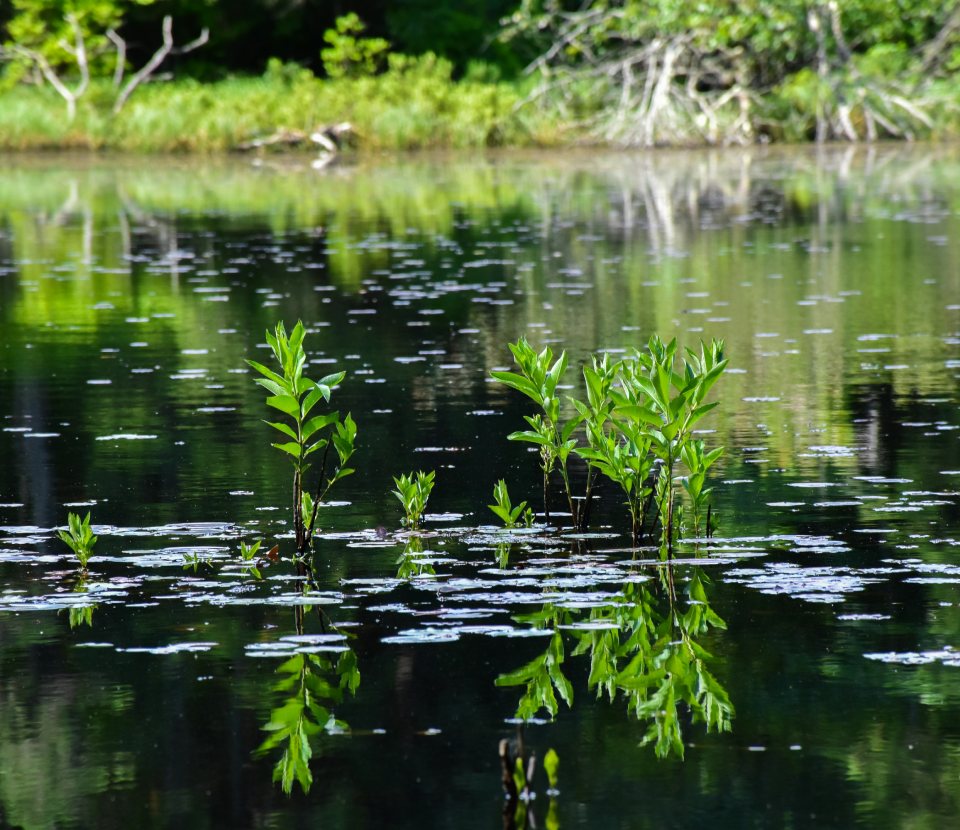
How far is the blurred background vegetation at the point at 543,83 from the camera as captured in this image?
148 ft

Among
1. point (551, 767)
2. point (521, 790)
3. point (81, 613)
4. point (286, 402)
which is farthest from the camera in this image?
point (286, 402)

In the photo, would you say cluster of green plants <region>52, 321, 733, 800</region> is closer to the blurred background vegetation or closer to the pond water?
the pond water

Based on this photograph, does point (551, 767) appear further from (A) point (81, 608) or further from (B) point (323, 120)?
(B) point (323, 120)

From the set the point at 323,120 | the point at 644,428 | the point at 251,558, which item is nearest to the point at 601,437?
the point at 644,428

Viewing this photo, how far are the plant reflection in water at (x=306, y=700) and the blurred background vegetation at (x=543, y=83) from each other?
128ft

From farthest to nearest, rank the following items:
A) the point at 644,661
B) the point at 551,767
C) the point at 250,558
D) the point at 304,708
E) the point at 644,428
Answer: the point at 644,428, the point at 250,558, the point at 644,661, the point at 304,708, the point at 551,767

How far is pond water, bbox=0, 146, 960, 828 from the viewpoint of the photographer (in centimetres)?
486

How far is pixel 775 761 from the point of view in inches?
195

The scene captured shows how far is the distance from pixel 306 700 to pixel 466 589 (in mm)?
1327

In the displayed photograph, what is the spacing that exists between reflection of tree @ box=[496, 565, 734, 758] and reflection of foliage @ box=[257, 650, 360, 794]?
19.4 inches

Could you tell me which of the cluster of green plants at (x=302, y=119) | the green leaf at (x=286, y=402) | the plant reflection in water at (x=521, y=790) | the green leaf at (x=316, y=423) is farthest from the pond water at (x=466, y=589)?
the cluster of green plants at (x=302, y=119)

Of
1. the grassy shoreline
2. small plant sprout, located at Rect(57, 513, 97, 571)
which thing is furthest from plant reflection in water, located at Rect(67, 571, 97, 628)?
the grassy shoreline

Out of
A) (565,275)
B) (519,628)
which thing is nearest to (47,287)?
(565,275)

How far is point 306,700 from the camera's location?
552 cm
